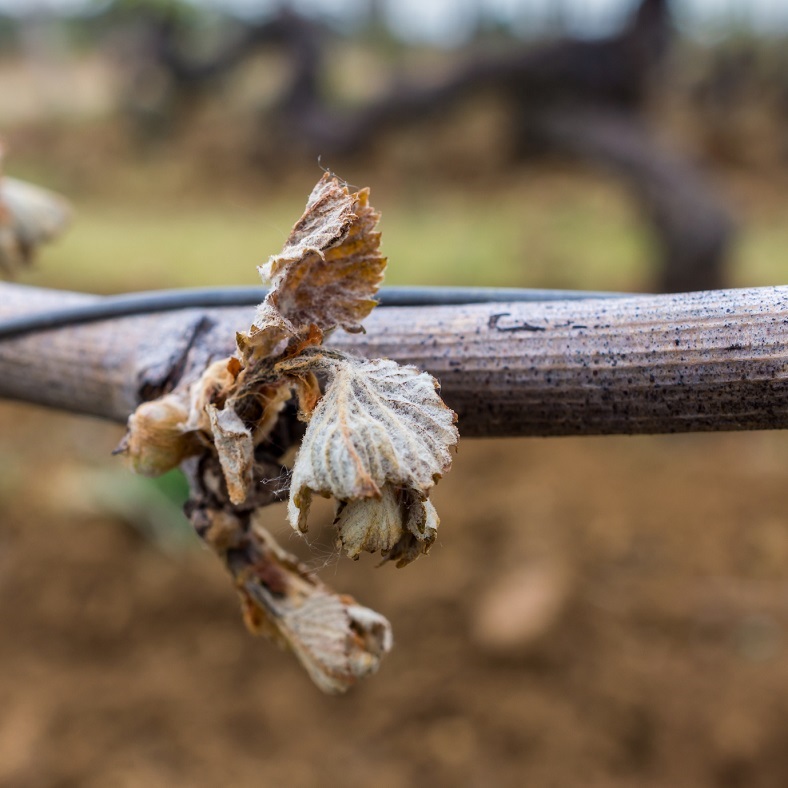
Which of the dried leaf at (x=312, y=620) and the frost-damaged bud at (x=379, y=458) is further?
the dried leaf at (x=312, y=620)

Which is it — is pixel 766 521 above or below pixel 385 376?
below

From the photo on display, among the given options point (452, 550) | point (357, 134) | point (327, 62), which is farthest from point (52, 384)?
point (327, 62)

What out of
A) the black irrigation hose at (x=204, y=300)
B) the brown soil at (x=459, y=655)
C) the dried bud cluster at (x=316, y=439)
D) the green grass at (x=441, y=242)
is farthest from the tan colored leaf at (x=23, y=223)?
the green grass at (x=441, y=242)

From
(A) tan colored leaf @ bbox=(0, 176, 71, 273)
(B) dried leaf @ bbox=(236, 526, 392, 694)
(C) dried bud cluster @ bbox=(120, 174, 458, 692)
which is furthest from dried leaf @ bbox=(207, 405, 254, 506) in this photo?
(A) tan colored leaf @ bbox=(0, 176, 71, 273)

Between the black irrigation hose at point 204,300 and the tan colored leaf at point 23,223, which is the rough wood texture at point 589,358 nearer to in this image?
the black irrigation hose at point 204,300

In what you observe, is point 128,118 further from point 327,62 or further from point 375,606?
point 375,606

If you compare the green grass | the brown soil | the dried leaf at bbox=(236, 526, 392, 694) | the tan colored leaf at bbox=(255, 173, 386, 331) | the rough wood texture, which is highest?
the tan colored leaf at bbox=(255, 173, 386, 331)

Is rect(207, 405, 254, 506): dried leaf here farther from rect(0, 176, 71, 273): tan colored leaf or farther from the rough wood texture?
rect(0, 176, 71, 273): tan colored leaf
